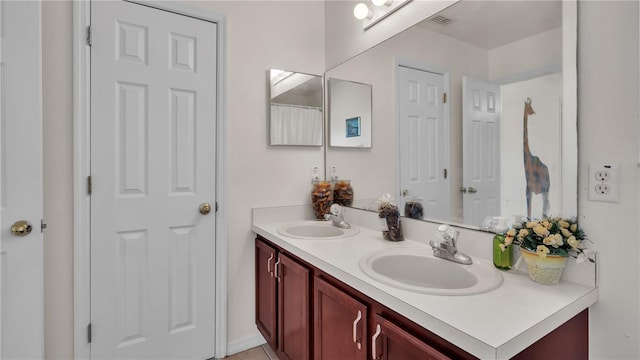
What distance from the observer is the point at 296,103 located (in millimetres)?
2166

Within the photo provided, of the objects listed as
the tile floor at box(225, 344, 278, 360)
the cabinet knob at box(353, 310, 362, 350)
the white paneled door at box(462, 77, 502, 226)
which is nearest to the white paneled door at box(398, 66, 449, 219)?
the white paneled door at box(462, 77, 502, 226)

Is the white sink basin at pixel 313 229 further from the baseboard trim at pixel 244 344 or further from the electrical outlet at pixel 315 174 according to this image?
the baseboard trim at pixel 244 344

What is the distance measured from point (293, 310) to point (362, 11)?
68.5 inches

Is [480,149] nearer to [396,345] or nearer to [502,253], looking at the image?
[502,253]

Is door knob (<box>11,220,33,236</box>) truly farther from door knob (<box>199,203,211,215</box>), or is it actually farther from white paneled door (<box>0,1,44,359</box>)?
door knob (<box>199,203,211,215</box>)

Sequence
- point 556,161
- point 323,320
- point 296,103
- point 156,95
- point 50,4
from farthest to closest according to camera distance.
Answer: point 296,103, point 156,95, point 50,4, point 323,320, point 556,161

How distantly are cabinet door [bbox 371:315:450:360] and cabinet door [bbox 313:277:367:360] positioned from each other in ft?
0.25

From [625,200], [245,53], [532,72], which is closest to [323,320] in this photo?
[625,200]

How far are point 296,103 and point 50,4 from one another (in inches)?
53.5

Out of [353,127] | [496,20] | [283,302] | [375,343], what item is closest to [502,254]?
[375,343]

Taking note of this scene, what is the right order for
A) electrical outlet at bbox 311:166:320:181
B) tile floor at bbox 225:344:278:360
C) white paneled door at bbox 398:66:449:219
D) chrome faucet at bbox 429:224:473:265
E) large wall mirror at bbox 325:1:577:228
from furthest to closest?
electrical outlet at bbox 311:166:320:181 → tile floor at bbox 225:344:278:360 → white paneled door at bbox 398:66:449:219 → chrome faucet at bbox 429:224:473:265 → large wall mirror at bbox 325:1:577:228

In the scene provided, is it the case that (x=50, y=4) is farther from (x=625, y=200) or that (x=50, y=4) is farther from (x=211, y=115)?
(x=625, y=200)

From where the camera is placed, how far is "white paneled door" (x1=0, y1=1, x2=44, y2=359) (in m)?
1.35

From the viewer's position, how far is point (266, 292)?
1.87 m
